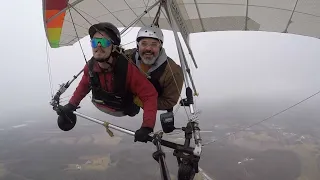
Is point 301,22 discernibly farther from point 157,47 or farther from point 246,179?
point 246,179

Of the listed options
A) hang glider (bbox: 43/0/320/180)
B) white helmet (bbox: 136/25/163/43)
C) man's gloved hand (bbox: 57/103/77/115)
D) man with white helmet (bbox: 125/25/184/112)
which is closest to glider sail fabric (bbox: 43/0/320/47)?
hang glider (bbox: 43/0/320/180)

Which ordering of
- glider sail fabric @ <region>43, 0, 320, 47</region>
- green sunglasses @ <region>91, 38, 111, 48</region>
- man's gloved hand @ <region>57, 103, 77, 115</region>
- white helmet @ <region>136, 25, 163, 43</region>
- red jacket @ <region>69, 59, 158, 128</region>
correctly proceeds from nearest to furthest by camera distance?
1. red jacket @ <region>69, 59, 158, 128</region>
2. green sunglasses @ <region>91, 38, 111, 48</region>
3. white helmet @ <region>136, 25, 163, 43</region>
4. man's gloved hand @ <region>57, 103, 77, 115</region>
5. glider sail fabric @ <region>43, 0, 320, 47</region>

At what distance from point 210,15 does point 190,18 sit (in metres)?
0.52

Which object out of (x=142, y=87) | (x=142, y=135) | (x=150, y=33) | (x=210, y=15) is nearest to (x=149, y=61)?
(x=150, y=33)

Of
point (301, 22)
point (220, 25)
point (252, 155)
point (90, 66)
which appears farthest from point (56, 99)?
point (252, 155)

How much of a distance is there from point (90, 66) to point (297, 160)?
173 m

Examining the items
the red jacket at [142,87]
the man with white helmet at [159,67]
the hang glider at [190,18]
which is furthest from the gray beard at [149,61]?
the hang glider at [190,18]

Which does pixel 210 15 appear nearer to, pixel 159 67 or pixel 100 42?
pixel 159 67

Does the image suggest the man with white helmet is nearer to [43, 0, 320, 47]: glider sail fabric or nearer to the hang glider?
the hang glider

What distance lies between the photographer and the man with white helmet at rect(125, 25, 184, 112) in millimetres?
3736

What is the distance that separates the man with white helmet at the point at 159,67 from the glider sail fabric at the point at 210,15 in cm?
89

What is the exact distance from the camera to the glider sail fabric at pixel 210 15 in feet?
15.3

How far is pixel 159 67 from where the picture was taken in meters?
3.78

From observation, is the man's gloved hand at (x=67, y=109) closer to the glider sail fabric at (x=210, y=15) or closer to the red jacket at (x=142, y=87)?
the red jacket at (x=142, y=87)
